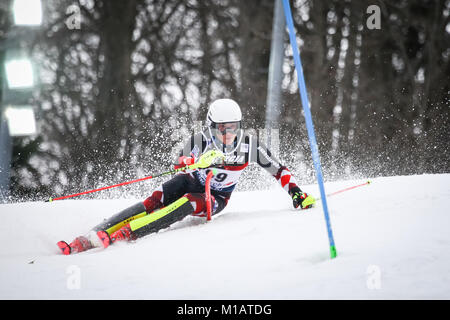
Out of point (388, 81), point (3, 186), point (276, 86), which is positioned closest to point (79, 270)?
point (3, 186)

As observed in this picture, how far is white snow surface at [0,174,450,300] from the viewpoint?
1.58 m

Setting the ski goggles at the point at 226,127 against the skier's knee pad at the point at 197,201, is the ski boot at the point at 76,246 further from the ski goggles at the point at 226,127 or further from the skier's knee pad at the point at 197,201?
the ski goggles at the point at 226,127

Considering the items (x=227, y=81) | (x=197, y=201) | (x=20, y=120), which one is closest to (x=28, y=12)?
(x=20, y=120)

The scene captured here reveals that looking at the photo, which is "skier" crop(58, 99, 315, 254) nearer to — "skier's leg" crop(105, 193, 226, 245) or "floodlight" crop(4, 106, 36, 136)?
"skier's leg" crop(105, 193, 226, 245)

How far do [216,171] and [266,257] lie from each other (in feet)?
4.24

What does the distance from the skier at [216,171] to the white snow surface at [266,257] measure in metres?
0.21

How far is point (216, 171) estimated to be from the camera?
315 centimetres

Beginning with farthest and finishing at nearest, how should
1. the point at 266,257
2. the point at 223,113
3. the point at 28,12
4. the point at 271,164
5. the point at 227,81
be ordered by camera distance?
the point at 227,81
the point at 28,12
the point at 271,164
the point at 223,113
the point at 266,257

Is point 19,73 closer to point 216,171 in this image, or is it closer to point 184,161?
point 184,161

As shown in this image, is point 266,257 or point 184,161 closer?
point 266,257

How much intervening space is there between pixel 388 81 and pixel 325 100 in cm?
204

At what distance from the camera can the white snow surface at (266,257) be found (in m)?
1.58

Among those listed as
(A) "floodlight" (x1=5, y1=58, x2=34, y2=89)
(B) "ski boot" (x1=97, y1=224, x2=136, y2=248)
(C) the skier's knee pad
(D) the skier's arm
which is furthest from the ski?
(A) "floodlight" (x1=5, y1=58, x2=34, y2=89)
